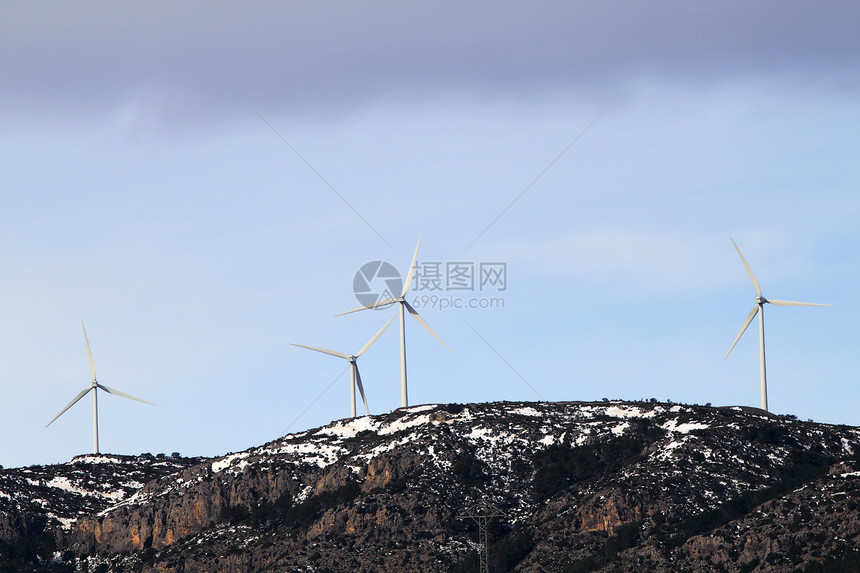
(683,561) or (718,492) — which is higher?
(718,492)

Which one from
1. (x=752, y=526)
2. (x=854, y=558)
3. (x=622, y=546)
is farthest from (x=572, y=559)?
(x=854, y=558)

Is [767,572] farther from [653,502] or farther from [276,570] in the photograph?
[276,570]

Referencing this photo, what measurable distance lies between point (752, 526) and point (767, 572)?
12258 mm

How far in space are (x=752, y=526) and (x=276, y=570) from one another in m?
70.6

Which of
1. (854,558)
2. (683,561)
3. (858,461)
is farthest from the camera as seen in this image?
(858,461)

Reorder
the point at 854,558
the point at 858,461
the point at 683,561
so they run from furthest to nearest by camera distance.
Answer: the point at 858,461, the point at 683,561, the point at 854,558

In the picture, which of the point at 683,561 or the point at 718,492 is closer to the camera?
the point at 683,561

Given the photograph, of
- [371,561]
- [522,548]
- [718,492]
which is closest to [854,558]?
[718,492]

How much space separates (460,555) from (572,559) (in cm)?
1899

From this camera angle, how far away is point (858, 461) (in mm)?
191875

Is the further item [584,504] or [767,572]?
[584,504]

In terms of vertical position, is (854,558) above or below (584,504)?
below

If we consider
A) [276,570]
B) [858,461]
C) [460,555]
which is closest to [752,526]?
[858,461]

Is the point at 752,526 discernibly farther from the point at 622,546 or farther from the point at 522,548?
the point at 522,548
